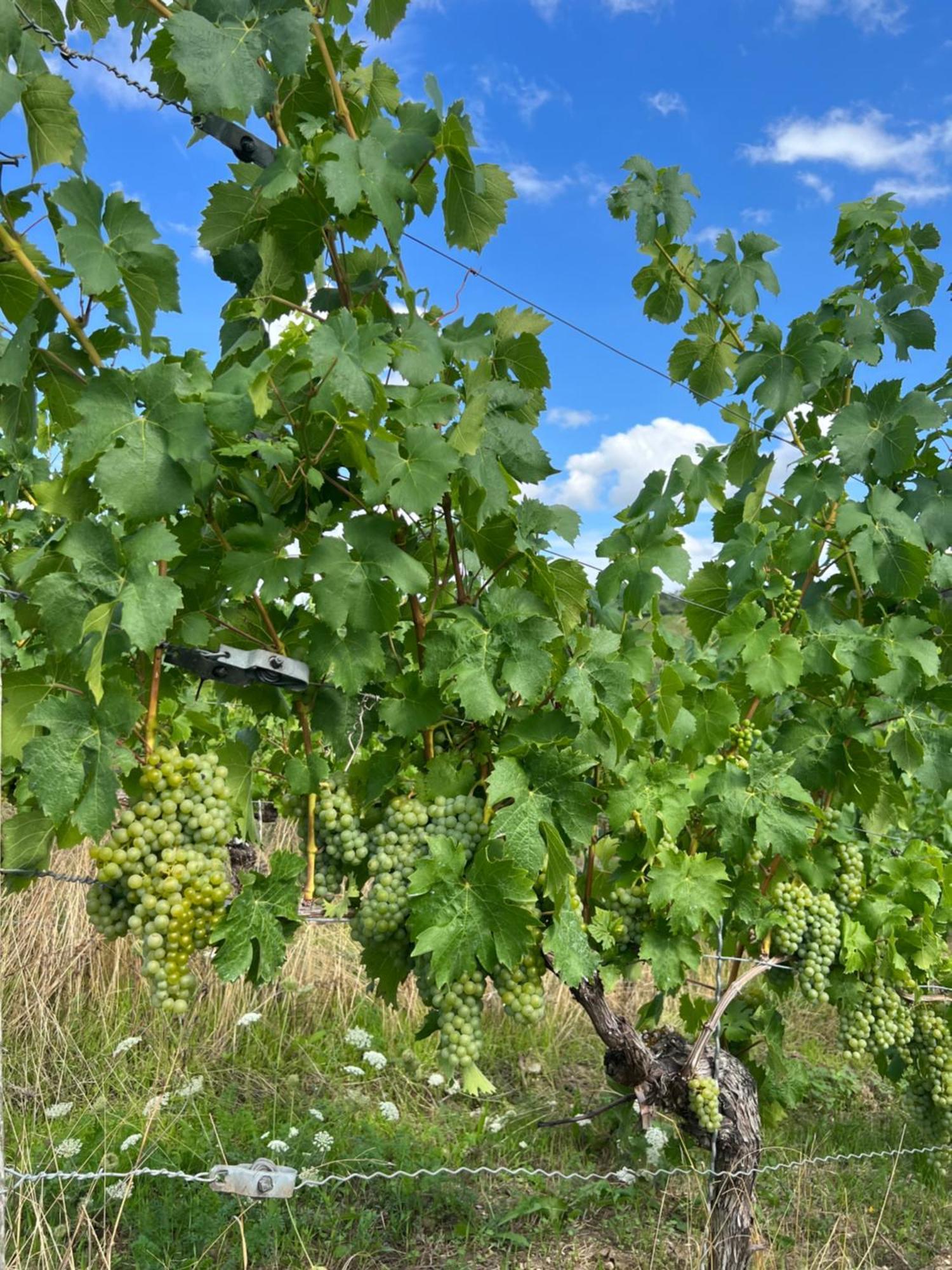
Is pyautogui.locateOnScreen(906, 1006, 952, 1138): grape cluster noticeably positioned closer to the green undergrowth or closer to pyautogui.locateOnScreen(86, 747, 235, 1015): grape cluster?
the green undergrowth

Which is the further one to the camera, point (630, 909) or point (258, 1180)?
point (630, 909)

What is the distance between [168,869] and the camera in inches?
65.5

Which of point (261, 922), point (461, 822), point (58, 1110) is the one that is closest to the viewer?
point (261, 922)

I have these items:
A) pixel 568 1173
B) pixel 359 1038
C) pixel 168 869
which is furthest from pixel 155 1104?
pixel 168 869

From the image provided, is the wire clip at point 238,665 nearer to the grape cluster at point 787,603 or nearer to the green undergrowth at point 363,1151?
the grape cluster at point 787,603

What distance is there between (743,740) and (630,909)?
1.73 feet

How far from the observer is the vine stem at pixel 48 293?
1.65 meters

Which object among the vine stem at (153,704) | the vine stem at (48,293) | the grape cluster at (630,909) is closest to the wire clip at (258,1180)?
the vine stem at (153,704)

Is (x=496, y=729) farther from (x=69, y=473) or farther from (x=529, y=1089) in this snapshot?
(x=529, y=1089)

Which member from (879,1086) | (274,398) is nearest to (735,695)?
(274,398)

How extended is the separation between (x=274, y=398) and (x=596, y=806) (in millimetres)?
872

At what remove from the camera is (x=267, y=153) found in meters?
1.84

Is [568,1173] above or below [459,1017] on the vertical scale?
below

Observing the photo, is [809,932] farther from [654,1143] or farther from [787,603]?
[654,1143]
